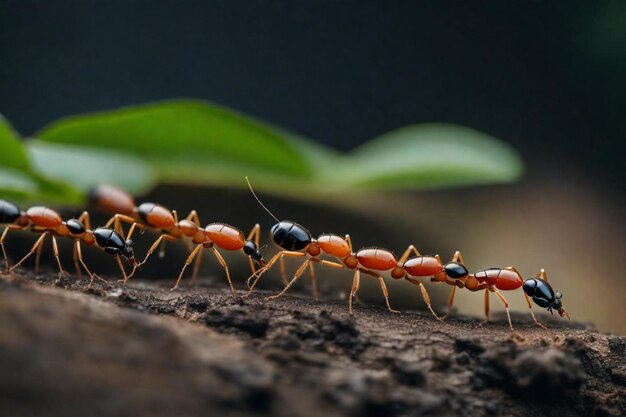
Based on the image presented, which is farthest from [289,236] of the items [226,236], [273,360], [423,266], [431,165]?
[431,165]

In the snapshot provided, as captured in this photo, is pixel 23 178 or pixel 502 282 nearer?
pixel 502 282

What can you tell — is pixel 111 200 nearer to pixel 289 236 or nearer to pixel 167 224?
pixel 167 224

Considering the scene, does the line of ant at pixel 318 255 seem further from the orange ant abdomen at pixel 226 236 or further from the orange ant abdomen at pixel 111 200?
the orange ant abdomen at pixel 111 200

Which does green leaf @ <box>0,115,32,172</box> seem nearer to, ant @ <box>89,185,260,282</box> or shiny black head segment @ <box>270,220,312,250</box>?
ant @ <box>89,185,260,282</box>

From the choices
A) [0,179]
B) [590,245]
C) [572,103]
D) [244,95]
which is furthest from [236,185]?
[572,103]

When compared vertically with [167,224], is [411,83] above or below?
above

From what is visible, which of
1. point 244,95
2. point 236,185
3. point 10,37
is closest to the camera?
point 236,185

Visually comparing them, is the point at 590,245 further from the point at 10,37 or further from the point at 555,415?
the point at 10,37
